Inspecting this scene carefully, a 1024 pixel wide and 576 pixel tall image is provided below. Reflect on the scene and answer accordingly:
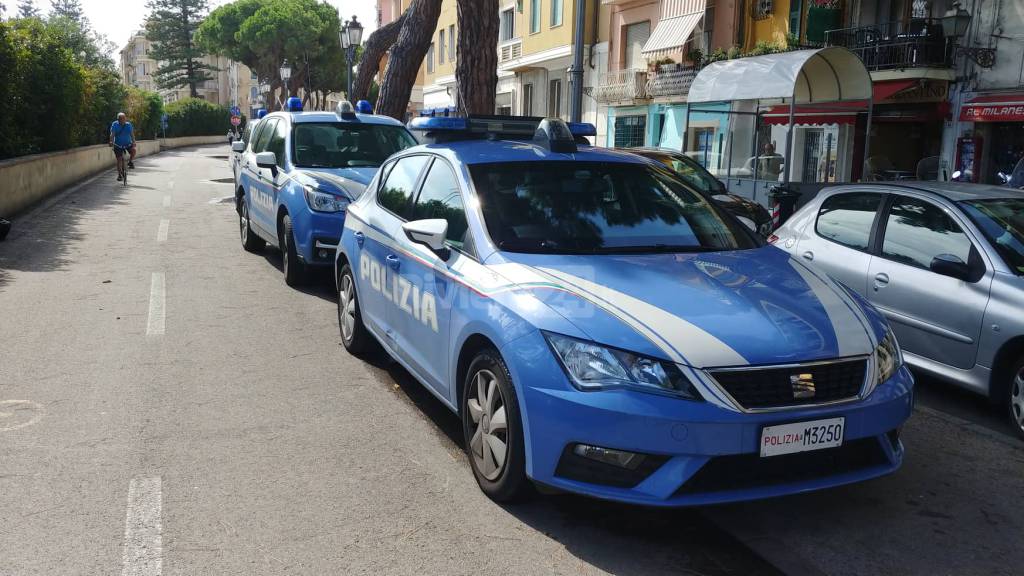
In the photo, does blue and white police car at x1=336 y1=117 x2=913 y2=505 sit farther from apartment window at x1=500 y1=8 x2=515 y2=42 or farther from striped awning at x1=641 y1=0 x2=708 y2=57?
apartment window at x1=500 y1=8 x2=515 y2=42

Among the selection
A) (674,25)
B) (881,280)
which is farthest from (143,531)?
(674,25)

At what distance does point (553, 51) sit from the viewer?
33906mm

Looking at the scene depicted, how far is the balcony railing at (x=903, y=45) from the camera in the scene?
1962 cm

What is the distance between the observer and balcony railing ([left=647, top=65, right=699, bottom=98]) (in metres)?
26.8

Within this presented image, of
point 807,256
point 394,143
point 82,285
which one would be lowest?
point 82,285

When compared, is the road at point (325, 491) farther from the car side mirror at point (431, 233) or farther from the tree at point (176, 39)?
the tree at point (176, 39)

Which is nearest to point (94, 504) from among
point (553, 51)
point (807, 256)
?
point (807, 256)

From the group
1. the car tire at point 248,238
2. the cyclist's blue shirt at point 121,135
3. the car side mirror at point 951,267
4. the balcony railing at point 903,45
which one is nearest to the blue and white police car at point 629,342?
the car side mirror at point 951,267

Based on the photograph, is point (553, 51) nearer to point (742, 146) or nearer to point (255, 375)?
point (742, 146)

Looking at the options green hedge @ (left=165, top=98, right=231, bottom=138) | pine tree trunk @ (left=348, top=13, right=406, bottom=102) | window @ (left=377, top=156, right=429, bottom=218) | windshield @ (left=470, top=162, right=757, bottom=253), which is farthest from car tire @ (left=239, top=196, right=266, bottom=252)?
green hedge @ (left=165, top=98, right=231, bottom=138)

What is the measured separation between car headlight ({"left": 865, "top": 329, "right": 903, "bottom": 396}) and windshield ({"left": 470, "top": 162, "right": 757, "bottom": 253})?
3.33ft

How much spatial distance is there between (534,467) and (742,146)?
21511 mm

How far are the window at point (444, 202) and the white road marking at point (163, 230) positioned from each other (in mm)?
8663

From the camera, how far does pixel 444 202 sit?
16.3 ft
